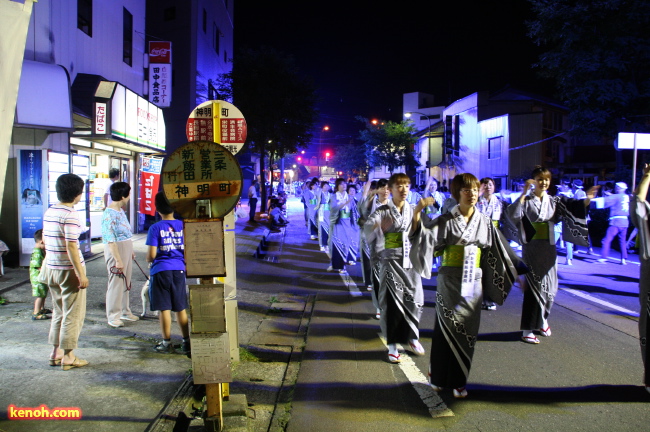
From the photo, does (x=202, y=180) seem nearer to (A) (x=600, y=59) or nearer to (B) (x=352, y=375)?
(B) (x=352, y=375)

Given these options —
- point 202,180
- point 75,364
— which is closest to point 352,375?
point 202,180

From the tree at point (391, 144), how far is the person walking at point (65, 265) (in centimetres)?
4162

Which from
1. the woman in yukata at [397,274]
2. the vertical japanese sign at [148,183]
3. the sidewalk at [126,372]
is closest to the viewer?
the sidewalk at [126,372]

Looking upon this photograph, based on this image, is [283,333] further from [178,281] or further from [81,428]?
[81,428]

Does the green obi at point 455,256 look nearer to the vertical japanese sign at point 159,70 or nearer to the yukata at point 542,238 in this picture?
the yukata at point 542,238

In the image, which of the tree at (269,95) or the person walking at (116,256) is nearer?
the person walking at (116,256)

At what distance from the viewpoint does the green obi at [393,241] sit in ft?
18.9

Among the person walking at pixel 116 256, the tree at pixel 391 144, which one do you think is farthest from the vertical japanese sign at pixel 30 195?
the tree at pixel 391 144

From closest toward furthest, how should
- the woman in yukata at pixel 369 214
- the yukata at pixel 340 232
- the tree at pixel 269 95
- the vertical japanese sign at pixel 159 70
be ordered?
1. the woman in yukata at pixel 369 214
2. the yukata at pixel 340 232
3. the vertical japanese sign at pixel 159 70
4. the tree at pixel 269 95

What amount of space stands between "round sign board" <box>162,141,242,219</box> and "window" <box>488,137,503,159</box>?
29.7 meters

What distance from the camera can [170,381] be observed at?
4637 millimetres

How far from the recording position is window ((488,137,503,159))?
30886 mm

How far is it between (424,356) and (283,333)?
2.08 m

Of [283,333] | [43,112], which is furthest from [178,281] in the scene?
[43,112]
